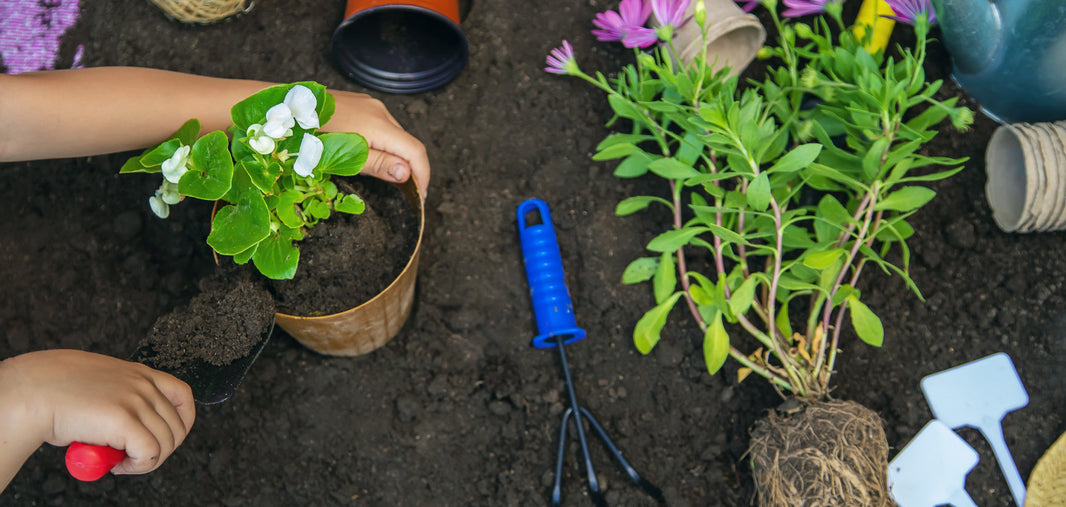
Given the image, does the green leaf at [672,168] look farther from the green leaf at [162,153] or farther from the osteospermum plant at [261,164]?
the green leaf at [162,153]

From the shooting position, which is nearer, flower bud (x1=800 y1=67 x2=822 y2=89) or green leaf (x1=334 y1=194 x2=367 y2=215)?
green leaf (x1=334 y1=194 x2=367 y2=215)

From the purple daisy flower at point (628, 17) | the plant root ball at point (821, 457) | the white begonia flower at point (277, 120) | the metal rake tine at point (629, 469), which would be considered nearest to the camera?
the white begonia flower at point (277, 120)

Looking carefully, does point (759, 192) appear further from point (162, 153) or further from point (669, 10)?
point (162, 153)

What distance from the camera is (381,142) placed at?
107 centimetres

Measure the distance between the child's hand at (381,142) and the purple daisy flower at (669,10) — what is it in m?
0.52

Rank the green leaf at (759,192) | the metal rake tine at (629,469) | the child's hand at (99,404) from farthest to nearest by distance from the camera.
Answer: the metal rake tine at (629,469), the green leaf at (759,192), the child's hand at (99,404)

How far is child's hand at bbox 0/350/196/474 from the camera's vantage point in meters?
0.84

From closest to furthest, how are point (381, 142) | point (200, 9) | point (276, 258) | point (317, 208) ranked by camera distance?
point (276, 258) → point (317, 208) → point (381, 142) → point (200, 9)

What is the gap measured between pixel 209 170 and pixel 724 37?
40.3 inches

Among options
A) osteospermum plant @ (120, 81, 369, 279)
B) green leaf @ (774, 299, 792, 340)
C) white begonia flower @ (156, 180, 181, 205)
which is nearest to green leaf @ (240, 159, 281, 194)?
osteospermum plant @ (120, 81, 369, 279)

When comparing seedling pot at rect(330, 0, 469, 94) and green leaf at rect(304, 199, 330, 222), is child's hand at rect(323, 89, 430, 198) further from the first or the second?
seedling pot at rect(330, 0, 469, 94)

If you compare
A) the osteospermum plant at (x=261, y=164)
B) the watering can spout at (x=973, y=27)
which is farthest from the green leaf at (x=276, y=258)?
the watering can spout at (x=973, y=27)

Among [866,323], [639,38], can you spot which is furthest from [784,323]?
[639,38]

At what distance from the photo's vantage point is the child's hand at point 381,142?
3.45 feet
